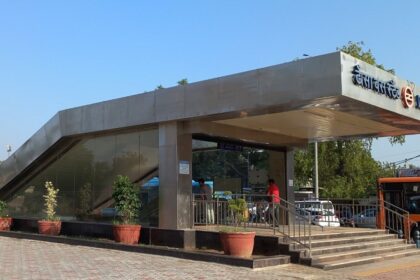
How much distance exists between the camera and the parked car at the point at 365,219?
20.2 metres

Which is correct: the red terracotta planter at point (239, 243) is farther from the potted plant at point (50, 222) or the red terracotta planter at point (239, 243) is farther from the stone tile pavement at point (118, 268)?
the potted plant at point (50, 222)

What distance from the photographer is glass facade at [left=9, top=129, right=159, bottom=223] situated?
16.4m

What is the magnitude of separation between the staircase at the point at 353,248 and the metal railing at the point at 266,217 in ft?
1.08

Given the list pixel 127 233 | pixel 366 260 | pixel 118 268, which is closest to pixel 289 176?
pixel 366 260

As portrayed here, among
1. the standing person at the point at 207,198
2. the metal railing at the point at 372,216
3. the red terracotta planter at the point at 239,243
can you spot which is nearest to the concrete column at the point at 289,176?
the metal railing at the point at 372,216

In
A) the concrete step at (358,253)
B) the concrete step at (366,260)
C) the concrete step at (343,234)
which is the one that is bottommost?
the concrete step at (366,260)

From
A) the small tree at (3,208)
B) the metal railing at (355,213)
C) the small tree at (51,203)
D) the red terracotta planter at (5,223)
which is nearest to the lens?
the small tree at (51,203)

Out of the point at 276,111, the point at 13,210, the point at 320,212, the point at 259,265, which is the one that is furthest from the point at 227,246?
the point at 13,210

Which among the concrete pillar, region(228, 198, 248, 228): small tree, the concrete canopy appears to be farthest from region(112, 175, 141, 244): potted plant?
the concrete pillar

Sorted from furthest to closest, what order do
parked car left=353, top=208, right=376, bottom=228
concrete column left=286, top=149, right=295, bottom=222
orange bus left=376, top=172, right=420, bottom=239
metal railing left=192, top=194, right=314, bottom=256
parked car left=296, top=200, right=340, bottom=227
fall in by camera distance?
parked car left=353, top=208, right=376, bottom=228 < orange bus left=376, top=172, right=420, bottom=239 < concrete column left=286, top=149, right=295, bottom=222 < parked car left=296, top=200, right=340, bottom=227 < metal railing left=192, top=194, right=314, bottom=256

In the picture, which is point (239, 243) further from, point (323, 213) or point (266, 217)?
point (323, 213)

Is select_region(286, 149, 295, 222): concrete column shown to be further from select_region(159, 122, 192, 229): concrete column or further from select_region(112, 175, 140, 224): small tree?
select_region(112, 175, 140, 224): small tree

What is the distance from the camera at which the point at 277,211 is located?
47.0 feet

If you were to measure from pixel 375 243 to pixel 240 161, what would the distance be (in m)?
5.69
